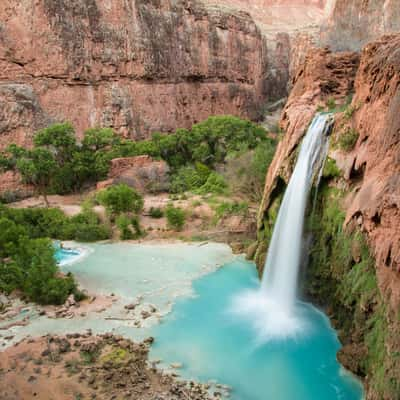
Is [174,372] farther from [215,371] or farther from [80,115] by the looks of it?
[80,115]

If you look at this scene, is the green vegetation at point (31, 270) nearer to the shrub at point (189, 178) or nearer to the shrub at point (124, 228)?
the shrub at point (124, 228)

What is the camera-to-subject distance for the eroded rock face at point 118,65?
27.9m

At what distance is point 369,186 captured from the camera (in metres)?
8.74

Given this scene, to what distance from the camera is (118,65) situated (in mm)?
32750

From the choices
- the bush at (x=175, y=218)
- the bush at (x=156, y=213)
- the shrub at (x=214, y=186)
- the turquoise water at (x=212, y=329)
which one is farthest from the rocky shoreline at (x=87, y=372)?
the shrub at (x=214, y=186)

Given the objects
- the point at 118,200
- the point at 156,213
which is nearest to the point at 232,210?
the point at 156,213

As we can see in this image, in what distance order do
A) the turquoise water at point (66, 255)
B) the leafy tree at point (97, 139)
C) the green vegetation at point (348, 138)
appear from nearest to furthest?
the green vegetation at point (348, 138)
the turquoise water at point (66, 255)
the leafy tree at point (97, 139)

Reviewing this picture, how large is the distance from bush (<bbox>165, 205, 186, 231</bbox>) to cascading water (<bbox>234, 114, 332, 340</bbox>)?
8.14m

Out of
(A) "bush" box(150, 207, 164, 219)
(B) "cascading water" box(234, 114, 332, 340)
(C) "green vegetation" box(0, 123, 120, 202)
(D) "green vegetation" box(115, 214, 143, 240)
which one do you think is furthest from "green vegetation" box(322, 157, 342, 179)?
(C) "green vegetation" box(0, 123, 120, 202)

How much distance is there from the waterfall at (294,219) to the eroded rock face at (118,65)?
2163cm

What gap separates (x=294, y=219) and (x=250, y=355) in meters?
4.39

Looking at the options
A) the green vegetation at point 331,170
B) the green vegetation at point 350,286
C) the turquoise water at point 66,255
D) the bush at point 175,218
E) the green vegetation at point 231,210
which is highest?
the green vegetation at point 331,170

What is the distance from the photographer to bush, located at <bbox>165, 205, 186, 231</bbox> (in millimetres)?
20072

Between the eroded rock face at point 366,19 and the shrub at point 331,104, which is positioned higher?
the eroded rock face at point 366,19
